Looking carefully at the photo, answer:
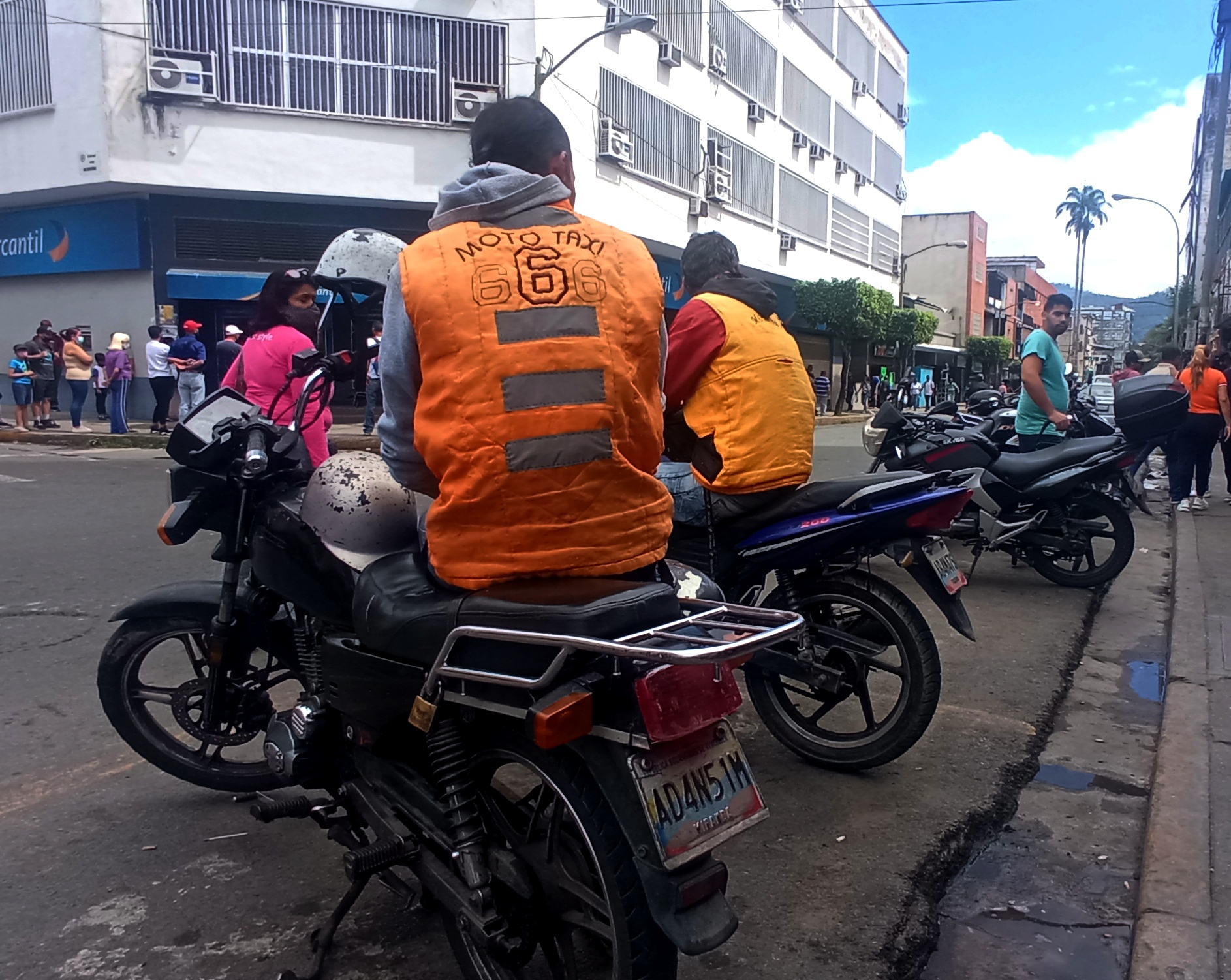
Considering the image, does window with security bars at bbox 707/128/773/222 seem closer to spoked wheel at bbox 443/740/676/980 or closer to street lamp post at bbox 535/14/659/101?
street lamp post at bbox 535/14/659/101

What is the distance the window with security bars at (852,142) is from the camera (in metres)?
39.3

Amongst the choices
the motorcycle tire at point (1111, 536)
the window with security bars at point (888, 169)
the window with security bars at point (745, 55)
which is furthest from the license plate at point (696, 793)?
the window with security bars at point (888, 169)

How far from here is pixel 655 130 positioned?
2598cm

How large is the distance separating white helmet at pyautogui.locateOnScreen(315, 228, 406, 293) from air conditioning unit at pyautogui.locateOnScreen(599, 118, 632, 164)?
2216cm

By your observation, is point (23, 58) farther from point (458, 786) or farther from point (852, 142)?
point (852, 142)

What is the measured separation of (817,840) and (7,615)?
4.44 metres

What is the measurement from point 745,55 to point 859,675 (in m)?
30.8

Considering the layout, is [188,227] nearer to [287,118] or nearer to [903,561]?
[287,118]

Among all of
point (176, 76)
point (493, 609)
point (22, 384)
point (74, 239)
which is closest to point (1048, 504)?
point (493, 609)

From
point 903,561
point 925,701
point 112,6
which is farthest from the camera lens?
point 112,6

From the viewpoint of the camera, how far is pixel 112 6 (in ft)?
60.4

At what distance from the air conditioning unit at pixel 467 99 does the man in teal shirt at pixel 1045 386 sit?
631 inches

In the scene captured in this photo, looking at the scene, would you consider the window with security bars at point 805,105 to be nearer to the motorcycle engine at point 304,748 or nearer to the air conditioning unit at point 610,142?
the air conditioning unit at point 610,142

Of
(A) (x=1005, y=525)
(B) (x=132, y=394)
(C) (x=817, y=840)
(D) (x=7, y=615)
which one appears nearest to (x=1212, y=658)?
(A) (x=1005, y=525)
